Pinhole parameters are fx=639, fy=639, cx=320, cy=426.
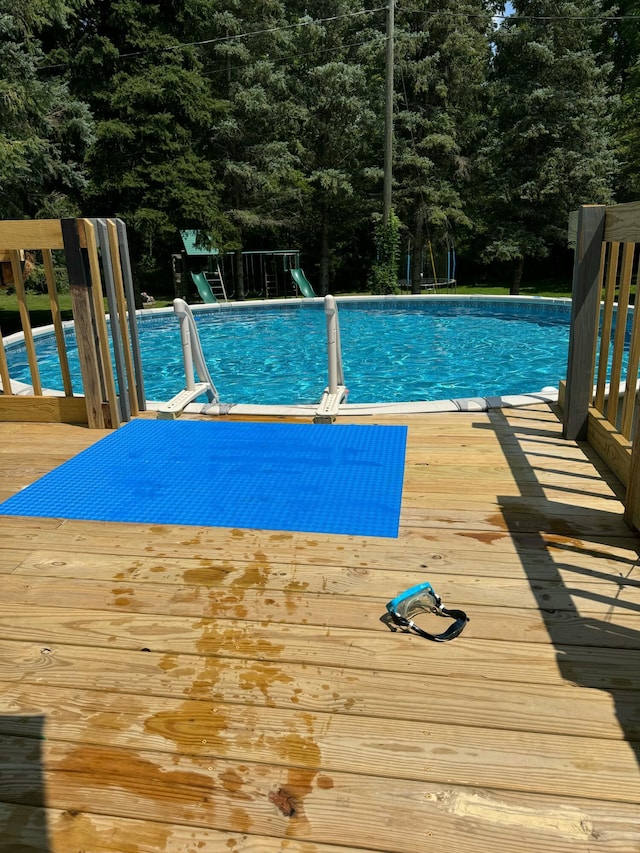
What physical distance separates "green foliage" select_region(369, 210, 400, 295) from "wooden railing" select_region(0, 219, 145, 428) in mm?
12446

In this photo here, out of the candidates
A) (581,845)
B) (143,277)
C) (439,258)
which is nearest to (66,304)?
(143,277)

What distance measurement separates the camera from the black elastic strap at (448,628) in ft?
6.15

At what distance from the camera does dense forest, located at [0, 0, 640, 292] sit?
13.3m

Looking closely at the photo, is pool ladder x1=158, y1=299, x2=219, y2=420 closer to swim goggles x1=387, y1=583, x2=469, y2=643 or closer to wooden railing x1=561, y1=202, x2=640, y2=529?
wooden railing x1=561, y1=202, x2=640, y2=529

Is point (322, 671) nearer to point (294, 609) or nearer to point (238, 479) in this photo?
point (294, 609)

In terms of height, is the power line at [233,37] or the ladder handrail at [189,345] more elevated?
the power line at [233,37]

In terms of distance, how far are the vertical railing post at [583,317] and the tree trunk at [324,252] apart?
15.4 m

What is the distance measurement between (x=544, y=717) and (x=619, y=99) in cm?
1891

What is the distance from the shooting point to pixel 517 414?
4094 millimetres

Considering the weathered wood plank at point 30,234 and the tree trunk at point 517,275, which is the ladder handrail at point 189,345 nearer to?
the weathered wood plank at point 30,234

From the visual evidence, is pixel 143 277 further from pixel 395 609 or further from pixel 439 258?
pixel 395 609

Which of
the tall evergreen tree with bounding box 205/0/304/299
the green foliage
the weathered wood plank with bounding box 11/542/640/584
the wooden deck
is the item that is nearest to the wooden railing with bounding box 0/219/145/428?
the wooden deck

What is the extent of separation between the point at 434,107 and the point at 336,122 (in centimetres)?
269

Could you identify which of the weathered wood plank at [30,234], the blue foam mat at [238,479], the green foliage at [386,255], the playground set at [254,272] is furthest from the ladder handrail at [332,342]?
the playground set at [254,272]
